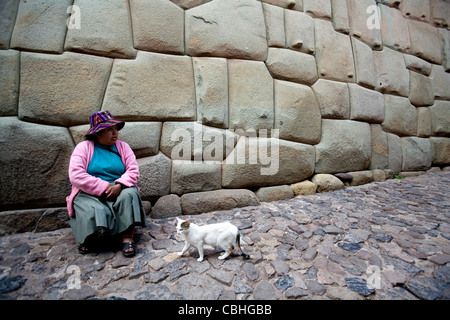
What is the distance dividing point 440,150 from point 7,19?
6.68 meters

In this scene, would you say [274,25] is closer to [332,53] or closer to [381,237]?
[332,53]

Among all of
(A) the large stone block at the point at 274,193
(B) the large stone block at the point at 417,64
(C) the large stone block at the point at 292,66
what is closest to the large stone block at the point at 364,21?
(B) the large stone block at the point at 417,64

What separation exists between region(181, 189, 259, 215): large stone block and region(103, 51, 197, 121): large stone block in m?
0.89

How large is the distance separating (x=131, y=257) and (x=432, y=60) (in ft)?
20.5

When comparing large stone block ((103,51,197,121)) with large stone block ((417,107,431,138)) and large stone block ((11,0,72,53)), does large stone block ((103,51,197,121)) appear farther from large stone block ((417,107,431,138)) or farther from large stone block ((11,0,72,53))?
large stone block ((417,107,431,138))

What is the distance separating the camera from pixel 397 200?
2.85m

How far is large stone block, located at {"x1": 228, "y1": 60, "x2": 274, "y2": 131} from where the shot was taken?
2715 mm

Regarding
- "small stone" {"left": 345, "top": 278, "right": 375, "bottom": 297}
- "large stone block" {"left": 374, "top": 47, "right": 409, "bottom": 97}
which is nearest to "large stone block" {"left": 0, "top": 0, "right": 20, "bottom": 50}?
"small stone" {"left": 345, "top": 278, "right": 375, "bottom": 297}

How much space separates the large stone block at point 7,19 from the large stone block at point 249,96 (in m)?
2.05

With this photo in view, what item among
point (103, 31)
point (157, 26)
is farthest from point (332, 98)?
point (103, 31)

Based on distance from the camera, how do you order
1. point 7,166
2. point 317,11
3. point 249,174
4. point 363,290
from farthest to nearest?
point 317,11 → point 249,174 → point 7,166 → point 363,290

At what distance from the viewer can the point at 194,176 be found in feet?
8.23
